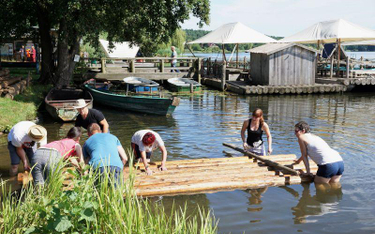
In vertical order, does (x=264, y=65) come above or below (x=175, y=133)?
above

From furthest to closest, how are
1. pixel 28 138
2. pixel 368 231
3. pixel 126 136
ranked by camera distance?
1. pixel 126 136
2. pixel 28 138
3. pixel 368 231

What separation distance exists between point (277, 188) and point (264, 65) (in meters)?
18.7

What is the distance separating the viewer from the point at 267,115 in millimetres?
19016

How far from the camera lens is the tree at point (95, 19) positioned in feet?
63.5

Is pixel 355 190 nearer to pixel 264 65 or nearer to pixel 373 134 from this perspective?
pixel 373 134

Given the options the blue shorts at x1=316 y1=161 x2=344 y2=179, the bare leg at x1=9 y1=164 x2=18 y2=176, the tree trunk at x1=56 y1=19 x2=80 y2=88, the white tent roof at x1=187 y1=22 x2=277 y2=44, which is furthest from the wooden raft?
the white tent roof at x1=187 y1=22 x2=277 y2=44

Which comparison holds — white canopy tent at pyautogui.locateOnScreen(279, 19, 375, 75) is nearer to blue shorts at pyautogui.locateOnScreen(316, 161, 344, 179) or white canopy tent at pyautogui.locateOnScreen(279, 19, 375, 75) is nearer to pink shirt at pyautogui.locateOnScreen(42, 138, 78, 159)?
blue shorts at pyautogui.locateOnScreen(316, 161, 344, 179)

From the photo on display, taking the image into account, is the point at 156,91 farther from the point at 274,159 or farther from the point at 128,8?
the point at 274,159

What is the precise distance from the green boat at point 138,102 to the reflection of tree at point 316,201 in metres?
9.69

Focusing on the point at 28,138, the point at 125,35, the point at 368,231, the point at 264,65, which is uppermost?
the point at 125,35

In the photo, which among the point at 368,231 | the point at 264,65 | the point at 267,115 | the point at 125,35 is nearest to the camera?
the point at 368,231

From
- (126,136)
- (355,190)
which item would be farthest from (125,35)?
(355,190)

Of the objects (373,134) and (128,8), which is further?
(128,8)

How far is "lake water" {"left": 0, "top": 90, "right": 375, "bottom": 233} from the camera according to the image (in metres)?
7.23
